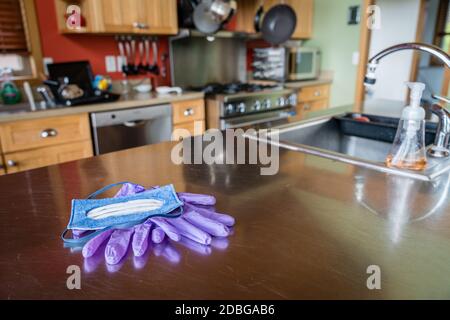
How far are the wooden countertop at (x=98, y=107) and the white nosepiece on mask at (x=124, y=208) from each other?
1.67m

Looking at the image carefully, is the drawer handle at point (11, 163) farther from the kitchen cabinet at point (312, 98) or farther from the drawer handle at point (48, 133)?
the kitchen cabinet at point (312, 98)

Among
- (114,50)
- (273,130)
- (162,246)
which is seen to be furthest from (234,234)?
(114,50)

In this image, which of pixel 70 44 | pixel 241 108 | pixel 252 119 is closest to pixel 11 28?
pixel 70 44

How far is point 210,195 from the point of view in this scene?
0.82 m

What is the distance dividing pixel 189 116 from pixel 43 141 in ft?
3.70

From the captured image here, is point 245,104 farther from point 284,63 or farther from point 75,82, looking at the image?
point 75,82

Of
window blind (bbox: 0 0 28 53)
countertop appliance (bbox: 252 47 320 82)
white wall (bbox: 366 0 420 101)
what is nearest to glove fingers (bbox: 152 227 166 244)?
window blind (bbox: 0 0 28 53)

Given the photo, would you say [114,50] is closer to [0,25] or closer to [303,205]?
[0,25]

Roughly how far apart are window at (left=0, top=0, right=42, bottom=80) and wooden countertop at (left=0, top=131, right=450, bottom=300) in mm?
1940

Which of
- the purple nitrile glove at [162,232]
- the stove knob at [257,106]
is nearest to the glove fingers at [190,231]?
the purple nitrile glove at [162,232]

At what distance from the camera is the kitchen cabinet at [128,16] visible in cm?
249

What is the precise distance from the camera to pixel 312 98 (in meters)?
3.81

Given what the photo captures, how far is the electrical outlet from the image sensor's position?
296cm

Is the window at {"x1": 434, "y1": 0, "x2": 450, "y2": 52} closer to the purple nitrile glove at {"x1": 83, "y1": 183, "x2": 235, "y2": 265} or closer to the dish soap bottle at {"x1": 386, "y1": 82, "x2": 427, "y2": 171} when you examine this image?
the dish soap bottle at {"x1": 386, "y1": 82, "x2": 427, "y2": 171}
